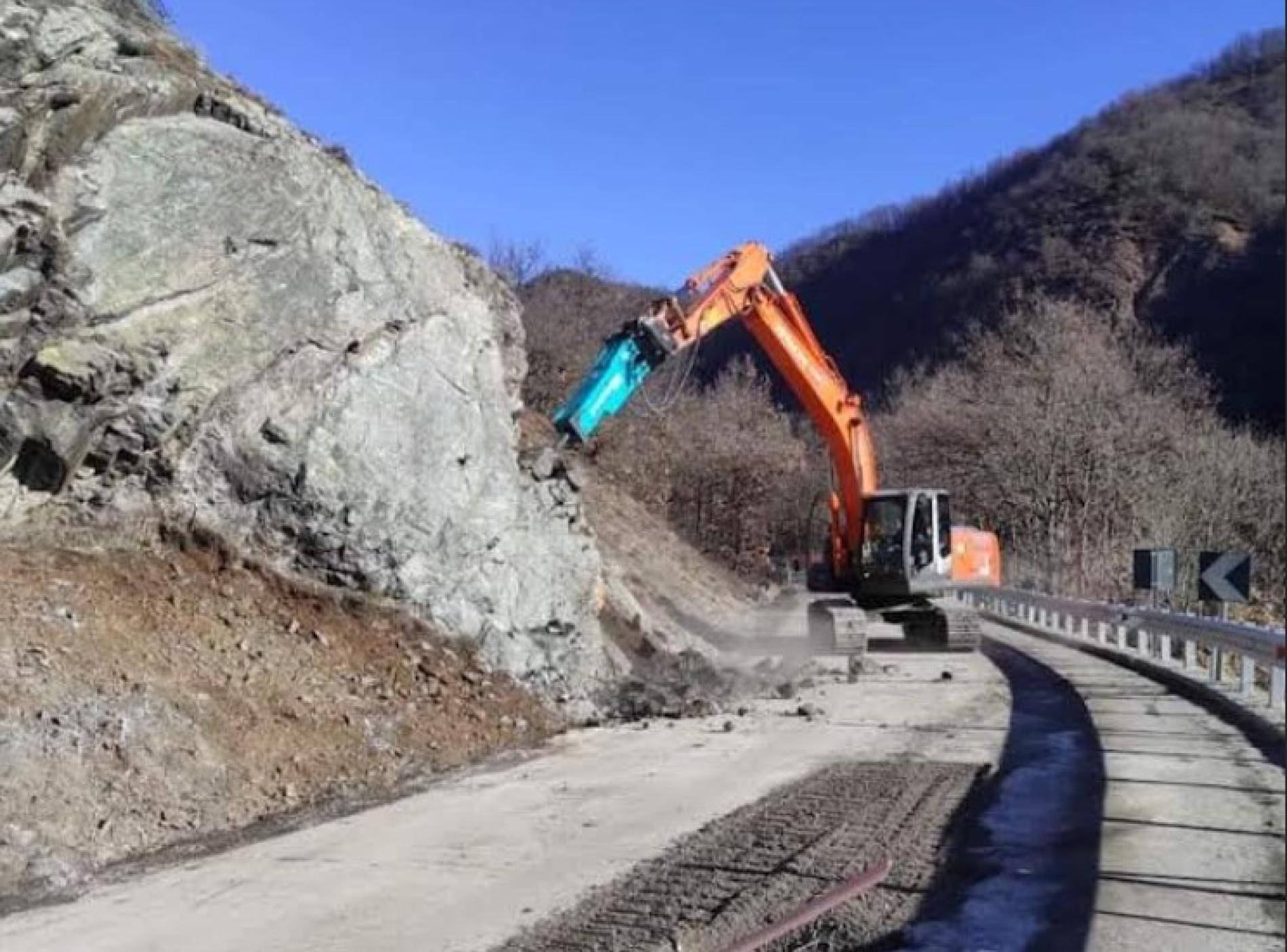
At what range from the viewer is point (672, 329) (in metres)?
19.1

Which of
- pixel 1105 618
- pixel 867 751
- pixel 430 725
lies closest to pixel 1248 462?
pixel 1105 618

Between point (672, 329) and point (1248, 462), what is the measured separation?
29262 millimetres

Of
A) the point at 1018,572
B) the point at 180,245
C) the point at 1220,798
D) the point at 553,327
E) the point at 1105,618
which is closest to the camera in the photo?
the point at 1220,798

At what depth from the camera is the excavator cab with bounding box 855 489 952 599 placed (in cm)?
2178

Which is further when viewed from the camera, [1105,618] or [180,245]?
[1105,618]

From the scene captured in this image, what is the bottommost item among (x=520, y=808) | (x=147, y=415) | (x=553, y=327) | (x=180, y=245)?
(x=520, y=808)

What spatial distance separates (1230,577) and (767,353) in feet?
33.9

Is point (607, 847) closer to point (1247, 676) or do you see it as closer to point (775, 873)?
point (775, 873)

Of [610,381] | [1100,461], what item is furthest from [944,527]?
[1100,461]

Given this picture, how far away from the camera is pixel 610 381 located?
1844 cm

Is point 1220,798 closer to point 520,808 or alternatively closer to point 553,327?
point 520,808

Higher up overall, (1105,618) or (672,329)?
(672,329)

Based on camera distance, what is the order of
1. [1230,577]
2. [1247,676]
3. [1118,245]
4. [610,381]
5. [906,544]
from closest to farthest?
1. [1230,577]
2. [1247,676]
3. [610,381]
4. [906,544]
5. [1118,245]

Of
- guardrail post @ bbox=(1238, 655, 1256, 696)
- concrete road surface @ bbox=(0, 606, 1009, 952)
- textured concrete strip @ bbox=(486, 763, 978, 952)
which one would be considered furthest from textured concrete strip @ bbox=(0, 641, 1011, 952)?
guardrail post @ bbox=(1238, 655, 1256, 696)
